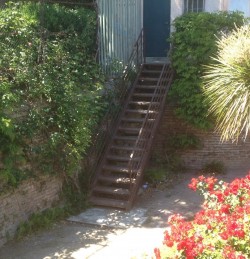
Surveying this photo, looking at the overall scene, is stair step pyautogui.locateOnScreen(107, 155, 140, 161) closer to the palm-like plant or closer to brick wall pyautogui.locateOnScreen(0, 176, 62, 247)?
brick wall pyautogui.locateOnScreen(0, 176, 62, 247)

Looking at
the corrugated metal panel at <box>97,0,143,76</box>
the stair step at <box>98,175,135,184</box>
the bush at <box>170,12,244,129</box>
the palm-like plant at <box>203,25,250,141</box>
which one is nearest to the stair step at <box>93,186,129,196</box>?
the stair step at <box>98,175,135,184</box>

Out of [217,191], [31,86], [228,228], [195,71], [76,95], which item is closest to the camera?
[228,228]

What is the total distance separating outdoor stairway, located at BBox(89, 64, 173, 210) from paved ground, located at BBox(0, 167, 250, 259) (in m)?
0.50

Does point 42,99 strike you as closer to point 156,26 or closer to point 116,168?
point 116,168

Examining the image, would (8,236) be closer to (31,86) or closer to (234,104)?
(31,86)

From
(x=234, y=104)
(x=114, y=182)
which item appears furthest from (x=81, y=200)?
(x=234, y=104)

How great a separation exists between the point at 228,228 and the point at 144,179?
612 centimetres

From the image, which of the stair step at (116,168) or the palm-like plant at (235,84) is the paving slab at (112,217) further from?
the palm-like plant at (235,84)

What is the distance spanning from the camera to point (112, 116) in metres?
10.6

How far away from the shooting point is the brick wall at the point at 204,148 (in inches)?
456

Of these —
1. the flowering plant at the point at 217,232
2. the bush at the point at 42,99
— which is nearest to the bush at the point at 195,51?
the bush at the point at 42,99

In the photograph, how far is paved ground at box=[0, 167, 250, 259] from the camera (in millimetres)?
7230

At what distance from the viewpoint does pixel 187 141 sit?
37.7ft

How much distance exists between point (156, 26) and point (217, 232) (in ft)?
29.9
